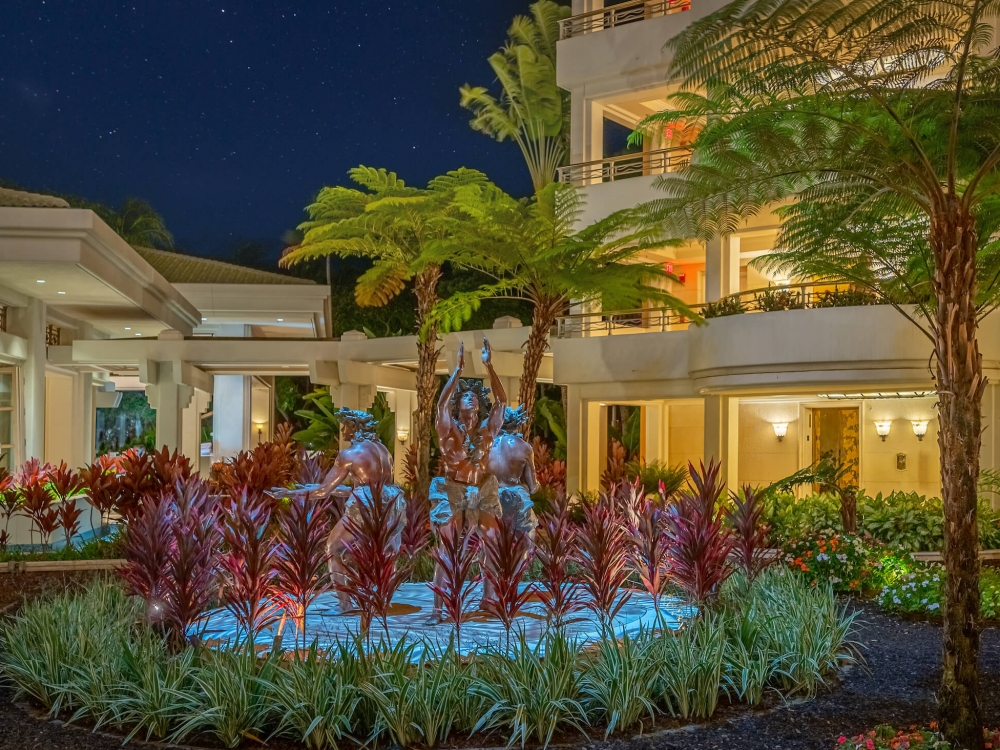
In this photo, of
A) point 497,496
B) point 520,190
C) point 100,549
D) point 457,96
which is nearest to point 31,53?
point 457,96

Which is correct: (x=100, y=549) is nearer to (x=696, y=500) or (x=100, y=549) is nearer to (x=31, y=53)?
(x=696, y=500)

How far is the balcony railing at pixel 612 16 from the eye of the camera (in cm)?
2058

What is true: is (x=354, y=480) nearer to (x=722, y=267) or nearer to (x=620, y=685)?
(x=620, y=685)

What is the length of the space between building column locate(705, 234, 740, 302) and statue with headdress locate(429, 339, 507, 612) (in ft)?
35.4

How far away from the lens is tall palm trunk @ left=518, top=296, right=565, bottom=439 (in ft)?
54.7

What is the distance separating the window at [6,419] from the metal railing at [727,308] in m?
10.2

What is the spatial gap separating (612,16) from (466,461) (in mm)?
14386

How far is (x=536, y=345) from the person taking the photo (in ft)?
55.6

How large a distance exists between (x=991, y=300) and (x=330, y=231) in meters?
11.0

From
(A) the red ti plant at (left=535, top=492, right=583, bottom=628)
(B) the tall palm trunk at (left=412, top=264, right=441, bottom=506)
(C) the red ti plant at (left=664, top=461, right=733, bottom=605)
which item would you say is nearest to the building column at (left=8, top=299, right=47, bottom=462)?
(B) the tall palm trunk at (left=412, top=264, right=441, bottom=506)

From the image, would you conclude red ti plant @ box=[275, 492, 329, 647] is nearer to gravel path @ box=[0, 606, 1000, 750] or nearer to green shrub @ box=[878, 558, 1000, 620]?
gravel path @ box=[0, 606, 1000, 750]

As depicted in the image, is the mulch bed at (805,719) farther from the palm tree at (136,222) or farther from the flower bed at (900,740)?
the palm tree at (136,222)

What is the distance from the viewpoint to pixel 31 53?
76.1 meters

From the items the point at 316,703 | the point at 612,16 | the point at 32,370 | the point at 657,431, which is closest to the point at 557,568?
the point at 316,703
